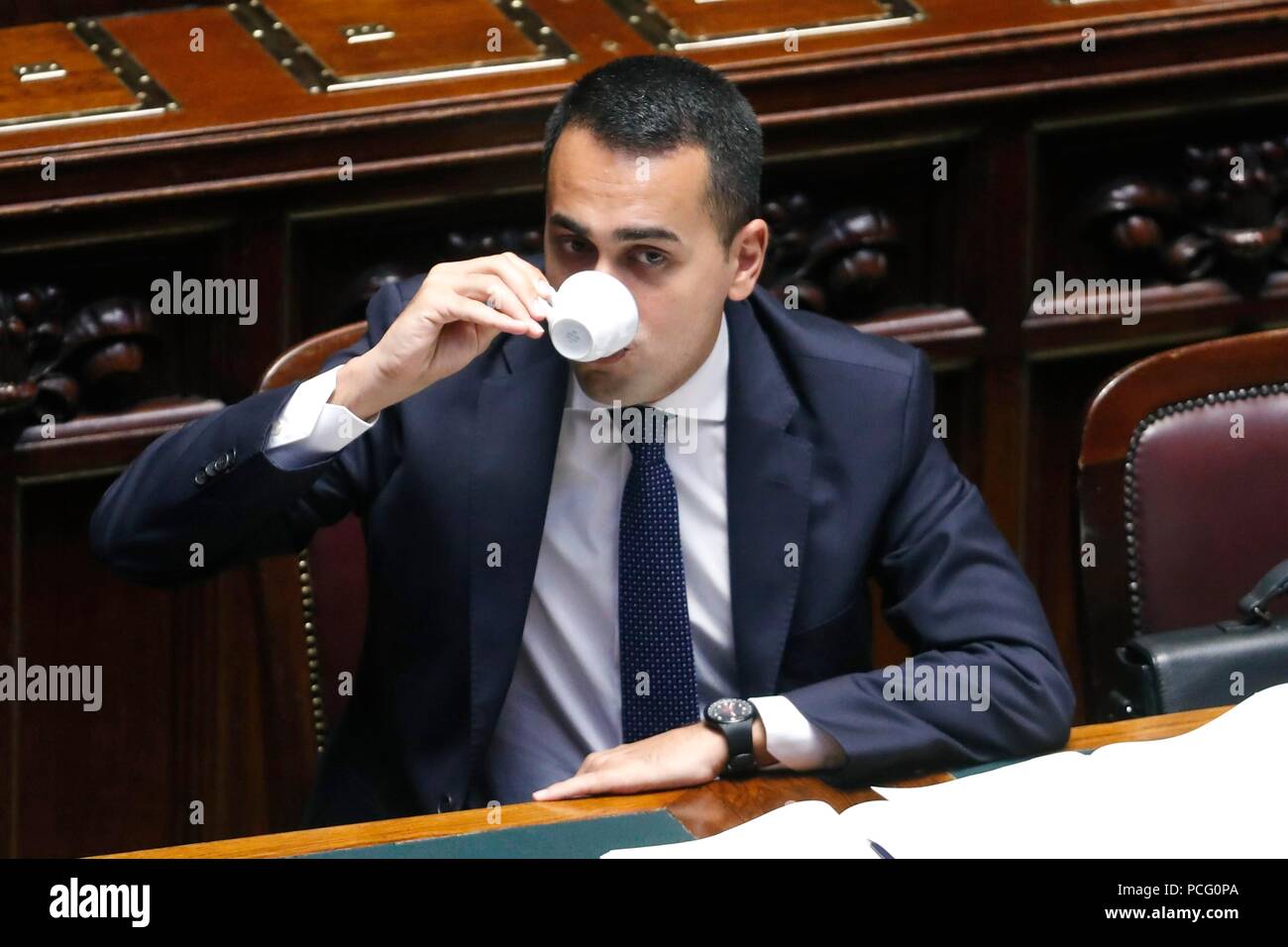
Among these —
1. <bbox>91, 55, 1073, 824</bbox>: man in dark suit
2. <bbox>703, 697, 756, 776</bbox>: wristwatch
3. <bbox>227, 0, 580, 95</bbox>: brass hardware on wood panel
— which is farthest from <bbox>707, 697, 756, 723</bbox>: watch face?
<bbox>227, 0, 580, 95</bbox>: brass hardware on wood panel

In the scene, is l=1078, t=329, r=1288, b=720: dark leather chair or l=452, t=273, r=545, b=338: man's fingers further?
l=1078, t=329, r=1288, b=720: dark leather chair

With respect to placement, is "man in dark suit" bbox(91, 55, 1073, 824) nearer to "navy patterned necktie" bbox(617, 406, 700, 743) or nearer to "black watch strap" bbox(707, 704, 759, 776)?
"navy patterned necktie" bbox(617, 406, 700, 743)

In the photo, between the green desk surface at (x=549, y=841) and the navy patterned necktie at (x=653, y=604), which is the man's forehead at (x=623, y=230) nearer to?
the navy patterned necktie at (x=653, y=604)

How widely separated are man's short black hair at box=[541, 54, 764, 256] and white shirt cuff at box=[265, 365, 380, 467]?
13.0 inches

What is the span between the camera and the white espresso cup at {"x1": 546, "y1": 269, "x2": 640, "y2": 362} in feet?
6.07

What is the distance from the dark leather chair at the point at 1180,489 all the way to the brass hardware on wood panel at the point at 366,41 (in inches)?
40.4

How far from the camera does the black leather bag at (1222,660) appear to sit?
1.89 meters

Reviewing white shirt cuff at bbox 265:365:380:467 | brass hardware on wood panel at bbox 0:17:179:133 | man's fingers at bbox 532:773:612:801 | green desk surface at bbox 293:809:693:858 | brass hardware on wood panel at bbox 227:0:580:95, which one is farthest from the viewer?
brass hardware on wood panel at bbox 227:0:580:95

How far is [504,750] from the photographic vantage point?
2211 millimetres

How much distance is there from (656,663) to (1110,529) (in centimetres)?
49
